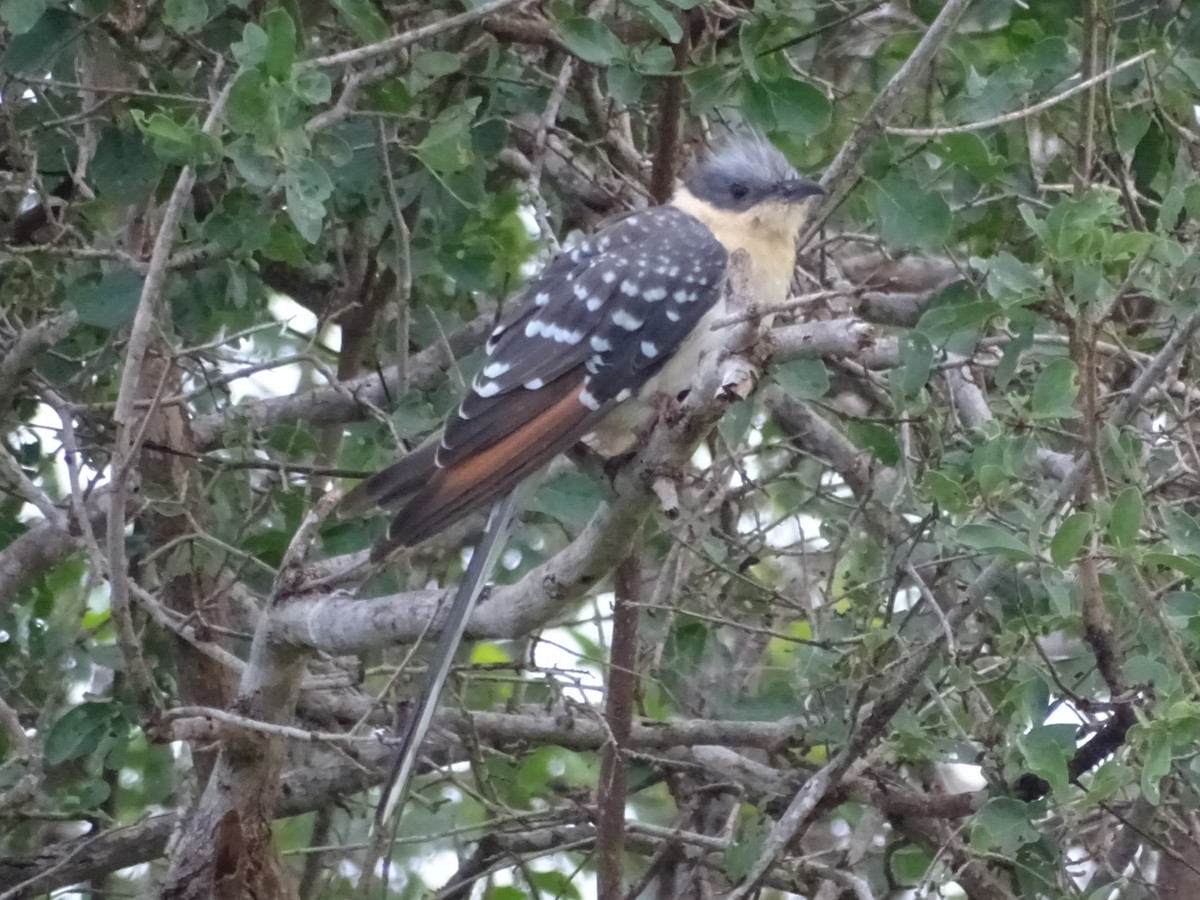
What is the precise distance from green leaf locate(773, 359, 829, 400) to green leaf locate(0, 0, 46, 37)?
4.39 feet

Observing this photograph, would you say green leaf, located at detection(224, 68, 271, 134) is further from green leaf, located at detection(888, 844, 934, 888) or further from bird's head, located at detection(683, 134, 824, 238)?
green leaf, located at detection(888, 844, 934, 888)

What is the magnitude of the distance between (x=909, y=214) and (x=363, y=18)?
97 cm

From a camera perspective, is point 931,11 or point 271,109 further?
point 931,11

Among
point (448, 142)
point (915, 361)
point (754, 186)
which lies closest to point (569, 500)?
point (448, 142)

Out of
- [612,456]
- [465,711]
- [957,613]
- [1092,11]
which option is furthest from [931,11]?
[465,711]

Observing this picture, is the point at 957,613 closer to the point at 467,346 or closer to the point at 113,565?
the point at 113,565

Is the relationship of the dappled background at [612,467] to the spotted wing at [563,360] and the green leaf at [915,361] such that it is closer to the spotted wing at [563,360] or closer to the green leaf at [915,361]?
the green leaf at [915,361]

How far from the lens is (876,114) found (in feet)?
7.89

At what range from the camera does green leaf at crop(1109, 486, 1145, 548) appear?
204cm

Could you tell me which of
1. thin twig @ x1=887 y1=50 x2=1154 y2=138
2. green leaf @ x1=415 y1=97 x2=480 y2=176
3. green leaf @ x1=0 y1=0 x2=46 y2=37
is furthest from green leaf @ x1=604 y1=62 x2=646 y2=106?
green leaf @ x1=0 y1=0 x2=46 y2=37

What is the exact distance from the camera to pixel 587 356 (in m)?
3.01

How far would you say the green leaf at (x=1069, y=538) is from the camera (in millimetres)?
2016

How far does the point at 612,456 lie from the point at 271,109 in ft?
3.42

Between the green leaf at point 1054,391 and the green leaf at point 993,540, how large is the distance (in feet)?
0.62
